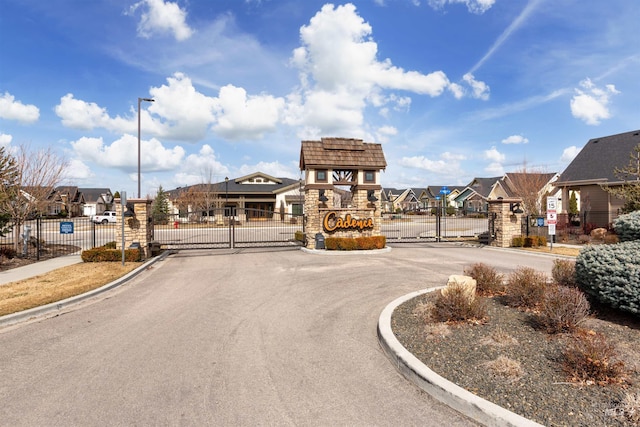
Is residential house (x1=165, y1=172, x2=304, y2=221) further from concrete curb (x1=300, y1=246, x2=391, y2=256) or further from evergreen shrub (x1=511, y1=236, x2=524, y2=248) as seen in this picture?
evergreen shrub (x1=511, y1=236, x2=524, y2=248)

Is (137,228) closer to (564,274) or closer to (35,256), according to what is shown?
(35,256)

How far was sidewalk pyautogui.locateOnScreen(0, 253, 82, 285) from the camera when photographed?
36.4 ft

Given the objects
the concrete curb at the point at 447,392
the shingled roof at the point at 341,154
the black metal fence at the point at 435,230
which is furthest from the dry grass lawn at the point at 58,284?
the black metal fence at the point at 435,230

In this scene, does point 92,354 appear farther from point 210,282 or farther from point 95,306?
point 210,282

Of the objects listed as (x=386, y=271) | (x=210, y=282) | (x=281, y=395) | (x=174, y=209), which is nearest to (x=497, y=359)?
(x=281, y=395)

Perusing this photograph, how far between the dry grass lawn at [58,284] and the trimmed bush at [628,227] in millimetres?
11874

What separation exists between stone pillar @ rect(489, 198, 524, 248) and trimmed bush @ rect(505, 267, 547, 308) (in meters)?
13.2

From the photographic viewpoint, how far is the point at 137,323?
661cm

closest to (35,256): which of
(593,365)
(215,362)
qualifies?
(215,362)

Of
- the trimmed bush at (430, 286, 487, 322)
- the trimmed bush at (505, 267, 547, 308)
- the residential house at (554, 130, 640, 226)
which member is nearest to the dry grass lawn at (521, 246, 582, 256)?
the residential house at (554, 130, 640, 226)

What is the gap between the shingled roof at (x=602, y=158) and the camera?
79.9 ft

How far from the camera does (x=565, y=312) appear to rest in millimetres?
5066

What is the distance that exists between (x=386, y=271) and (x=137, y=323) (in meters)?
7.67

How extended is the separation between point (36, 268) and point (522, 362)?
1559cm
